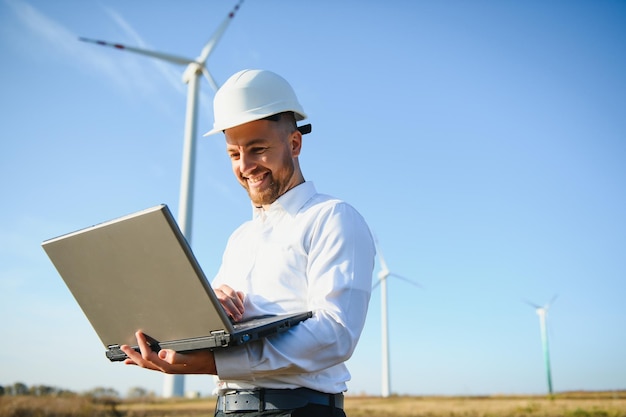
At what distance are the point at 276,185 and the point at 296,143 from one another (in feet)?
1.05

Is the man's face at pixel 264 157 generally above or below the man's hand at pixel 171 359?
above

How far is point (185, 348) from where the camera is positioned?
2965 mm

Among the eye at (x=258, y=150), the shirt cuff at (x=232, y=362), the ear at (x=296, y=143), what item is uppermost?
the ear at (x=296, y=143)

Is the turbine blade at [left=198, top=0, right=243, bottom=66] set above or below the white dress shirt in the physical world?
above

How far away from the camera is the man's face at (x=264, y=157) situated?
378 cm

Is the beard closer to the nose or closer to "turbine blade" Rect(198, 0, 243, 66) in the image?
the nose

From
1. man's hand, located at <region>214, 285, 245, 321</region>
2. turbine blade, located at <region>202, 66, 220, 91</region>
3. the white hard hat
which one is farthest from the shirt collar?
turbine blade, located at <region>202, 66, 220, 91</region>

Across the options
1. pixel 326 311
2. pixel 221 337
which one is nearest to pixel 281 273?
pixel 326 311

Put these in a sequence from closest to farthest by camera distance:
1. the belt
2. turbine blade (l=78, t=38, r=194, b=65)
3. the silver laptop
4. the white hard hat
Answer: the silver laptop → the belt → the white hard hat → turbine blade (l=78, t=38, r=194, b=65)

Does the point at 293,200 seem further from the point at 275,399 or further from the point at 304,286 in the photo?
the point at 275,399

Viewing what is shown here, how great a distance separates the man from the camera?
3062mm

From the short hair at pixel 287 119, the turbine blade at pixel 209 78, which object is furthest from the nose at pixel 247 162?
the turbine blade at pixel 209 78

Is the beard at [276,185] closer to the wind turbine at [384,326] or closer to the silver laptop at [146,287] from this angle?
the silver laptop at [146,287]

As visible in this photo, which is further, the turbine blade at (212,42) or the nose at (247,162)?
the turbine blade at (212,42)
